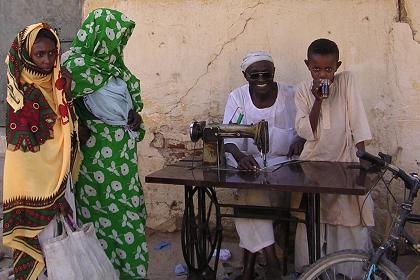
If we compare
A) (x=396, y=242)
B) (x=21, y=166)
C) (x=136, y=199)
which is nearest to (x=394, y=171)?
(x=396, y=242)

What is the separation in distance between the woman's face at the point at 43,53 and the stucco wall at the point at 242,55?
2.00 m

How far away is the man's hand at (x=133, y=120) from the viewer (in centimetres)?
344

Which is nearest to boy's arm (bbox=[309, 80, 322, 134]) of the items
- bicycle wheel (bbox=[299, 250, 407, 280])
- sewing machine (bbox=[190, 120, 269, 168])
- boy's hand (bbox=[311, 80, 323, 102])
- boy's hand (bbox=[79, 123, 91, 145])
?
boy's hand (bbox=[311, 80, 323, 102])

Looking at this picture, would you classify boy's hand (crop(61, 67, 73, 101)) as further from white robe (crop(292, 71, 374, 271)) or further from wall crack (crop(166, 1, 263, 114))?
wall crack (crop(166, 1, 263, 114))

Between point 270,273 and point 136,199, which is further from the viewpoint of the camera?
point 270,273

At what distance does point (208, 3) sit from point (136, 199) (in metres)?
1.96

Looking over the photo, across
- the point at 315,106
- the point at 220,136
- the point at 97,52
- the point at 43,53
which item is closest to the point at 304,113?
the point at 315,106

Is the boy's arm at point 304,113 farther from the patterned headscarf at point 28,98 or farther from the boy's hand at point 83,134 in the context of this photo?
the patterned headscarf at point 28,98

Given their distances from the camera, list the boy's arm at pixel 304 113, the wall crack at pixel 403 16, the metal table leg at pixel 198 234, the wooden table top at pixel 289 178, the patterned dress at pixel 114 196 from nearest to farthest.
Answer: the wooden table top at pixel 289 178 → the patterned dress at pixel 114 196 → the boy's arm at pixel 304 113 → the metal table leg at pixel 198 234 → the wall crack at pixel 403 16

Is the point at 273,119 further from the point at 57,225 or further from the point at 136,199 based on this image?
the point at 57,225

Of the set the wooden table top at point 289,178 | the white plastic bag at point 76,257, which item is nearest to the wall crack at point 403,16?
the wooden table top at point 289,178

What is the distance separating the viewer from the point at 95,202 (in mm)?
3367

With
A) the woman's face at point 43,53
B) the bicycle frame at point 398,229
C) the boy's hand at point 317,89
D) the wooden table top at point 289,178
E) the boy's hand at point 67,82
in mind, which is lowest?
the bicycle frame at point 398,229

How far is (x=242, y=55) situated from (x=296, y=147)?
3.77ft
